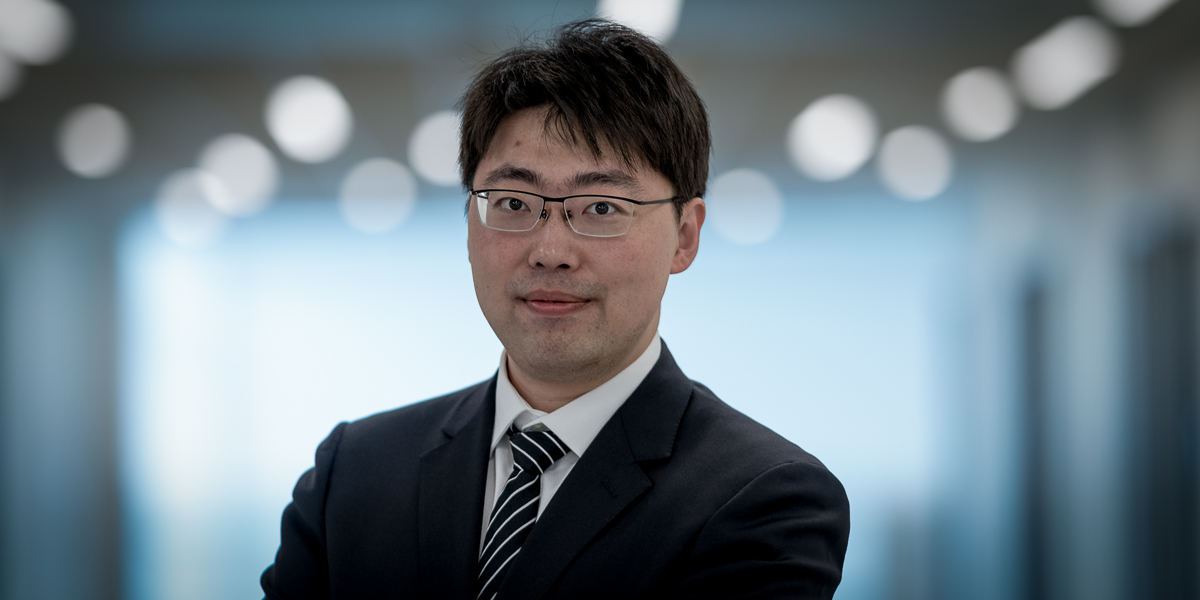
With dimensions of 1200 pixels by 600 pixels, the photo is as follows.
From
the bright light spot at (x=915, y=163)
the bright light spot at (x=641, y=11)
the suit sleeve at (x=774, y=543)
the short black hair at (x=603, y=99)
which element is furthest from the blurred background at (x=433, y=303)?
the suit sleeve at (x=774, y=543)

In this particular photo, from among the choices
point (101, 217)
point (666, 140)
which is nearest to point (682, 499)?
point (666, 140)

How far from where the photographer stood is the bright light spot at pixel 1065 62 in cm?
502

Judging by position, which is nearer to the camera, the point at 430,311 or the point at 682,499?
the point at 682,499

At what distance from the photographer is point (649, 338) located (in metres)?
1.51

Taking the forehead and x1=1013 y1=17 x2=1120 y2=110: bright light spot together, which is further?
x1=1013 y1=17 x2=1120 y2=110: bright light spot

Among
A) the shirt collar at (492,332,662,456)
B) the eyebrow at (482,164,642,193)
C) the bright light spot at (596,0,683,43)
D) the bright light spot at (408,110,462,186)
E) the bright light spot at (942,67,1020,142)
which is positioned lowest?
the shirt collar at (492,332,662,456)

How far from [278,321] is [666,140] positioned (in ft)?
16.3

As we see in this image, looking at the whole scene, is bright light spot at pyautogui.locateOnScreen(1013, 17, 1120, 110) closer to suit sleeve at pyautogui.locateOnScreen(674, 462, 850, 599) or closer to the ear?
the ear

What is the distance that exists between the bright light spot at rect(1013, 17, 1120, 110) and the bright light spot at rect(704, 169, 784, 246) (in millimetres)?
1638

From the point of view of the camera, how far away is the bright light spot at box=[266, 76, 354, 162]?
5.52m

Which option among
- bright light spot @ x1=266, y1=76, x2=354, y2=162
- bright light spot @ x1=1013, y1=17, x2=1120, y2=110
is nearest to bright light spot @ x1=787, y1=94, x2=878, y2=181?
bright light spot @ x1=1013, y1=17, x2=1120, y2=110

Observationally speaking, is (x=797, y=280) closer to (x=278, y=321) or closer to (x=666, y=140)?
(x=278, y=321)

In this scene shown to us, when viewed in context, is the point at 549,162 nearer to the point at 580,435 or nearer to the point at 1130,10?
the point at 580,435

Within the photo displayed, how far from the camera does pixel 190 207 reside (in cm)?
586
